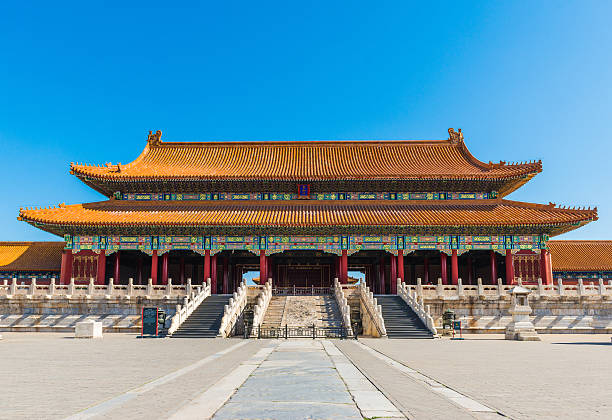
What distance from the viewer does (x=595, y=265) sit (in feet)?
123

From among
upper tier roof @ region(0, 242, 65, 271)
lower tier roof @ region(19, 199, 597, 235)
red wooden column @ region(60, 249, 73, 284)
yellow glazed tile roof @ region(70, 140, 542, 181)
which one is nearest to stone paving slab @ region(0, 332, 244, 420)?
lower tier roof @ region(19, 199, 597, 235)

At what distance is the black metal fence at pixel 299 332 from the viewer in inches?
903

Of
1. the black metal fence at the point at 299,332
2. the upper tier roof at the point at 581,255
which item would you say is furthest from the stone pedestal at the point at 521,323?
the upper tier roof at the point at 581,255

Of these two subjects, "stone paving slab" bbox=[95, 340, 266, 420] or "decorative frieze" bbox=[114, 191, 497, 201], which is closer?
"stone paving slab" bbox=[95, 340, 266, 420]

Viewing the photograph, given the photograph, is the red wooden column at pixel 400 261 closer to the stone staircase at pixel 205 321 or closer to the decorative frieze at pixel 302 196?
the decorative frieze at pixel 302 196

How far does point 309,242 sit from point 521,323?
15.9m

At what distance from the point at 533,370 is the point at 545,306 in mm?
19811

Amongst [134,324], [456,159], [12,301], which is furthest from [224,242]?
[456,159]

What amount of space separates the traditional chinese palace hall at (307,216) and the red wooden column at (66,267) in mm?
141

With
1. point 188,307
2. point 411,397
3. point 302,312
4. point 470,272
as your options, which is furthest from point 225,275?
point 411,397

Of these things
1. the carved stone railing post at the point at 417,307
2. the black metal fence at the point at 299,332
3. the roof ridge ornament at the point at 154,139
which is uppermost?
the roof ridge ornament at the point at 154,139

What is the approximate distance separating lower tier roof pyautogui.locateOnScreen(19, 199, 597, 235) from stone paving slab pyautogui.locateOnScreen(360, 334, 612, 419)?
60.3ft

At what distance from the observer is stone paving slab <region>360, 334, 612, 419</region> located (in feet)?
22.5

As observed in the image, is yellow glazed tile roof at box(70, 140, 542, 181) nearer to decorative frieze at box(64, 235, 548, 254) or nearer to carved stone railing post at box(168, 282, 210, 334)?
decorative frieze at box(64, 235, 548, 254)
